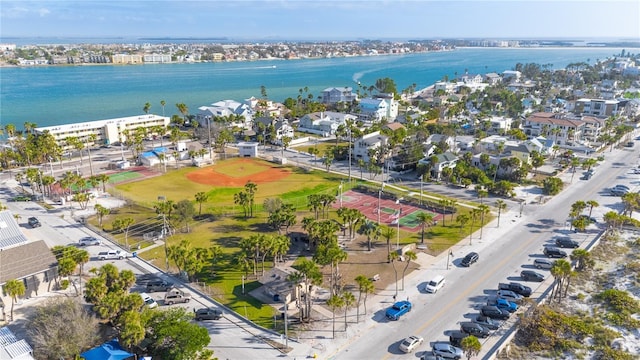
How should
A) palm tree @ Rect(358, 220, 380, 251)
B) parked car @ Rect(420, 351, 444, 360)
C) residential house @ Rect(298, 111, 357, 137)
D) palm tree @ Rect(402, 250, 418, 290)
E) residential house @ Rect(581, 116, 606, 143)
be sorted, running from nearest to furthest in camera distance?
parked car @ Rect(420, 351, 444, 360) < palm tree @ Rect(402, 250, 418, 290) < palm tree @ Rect(358, 220, 380, 251) < residential house @ Rect(581, 116, 606, 143) < residential house @ Rect(298, 111, 357, 137)

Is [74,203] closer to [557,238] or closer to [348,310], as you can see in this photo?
[348,310]

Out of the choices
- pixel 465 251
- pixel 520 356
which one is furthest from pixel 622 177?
pixel 520 356

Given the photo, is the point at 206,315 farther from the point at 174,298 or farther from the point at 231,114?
the point at 231,114

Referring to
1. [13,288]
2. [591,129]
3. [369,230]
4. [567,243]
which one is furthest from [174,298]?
[591,129]

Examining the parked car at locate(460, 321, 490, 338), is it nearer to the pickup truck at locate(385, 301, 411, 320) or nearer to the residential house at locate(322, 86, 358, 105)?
the pickup truck at locate(385, 301, 411, 320)

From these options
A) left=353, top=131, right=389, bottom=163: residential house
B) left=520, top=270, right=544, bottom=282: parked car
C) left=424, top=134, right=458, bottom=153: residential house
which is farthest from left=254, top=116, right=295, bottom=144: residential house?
left=520, top=270, right=544, bottom=282: parked car

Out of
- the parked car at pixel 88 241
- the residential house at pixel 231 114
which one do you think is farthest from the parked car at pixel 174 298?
the residential house at pixel 231 114
